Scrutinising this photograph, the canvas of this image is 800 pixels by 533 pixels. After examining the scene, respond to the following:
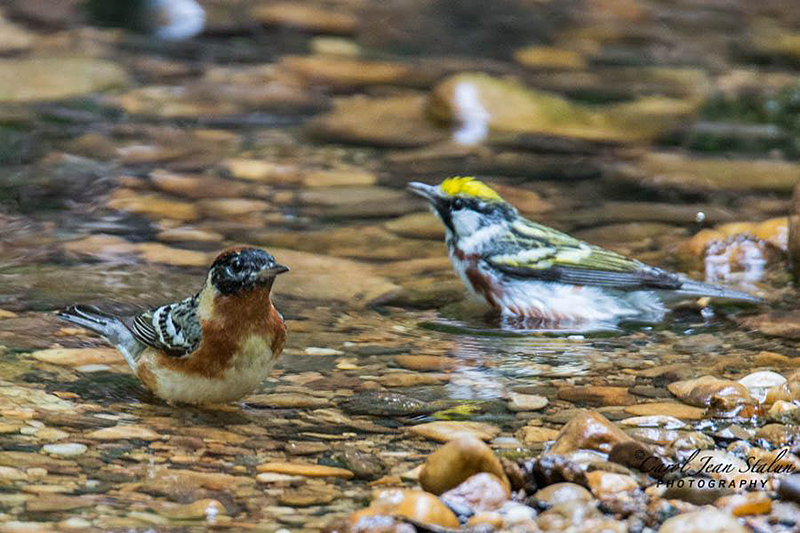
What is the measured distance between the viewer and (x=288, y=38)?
1545 cm

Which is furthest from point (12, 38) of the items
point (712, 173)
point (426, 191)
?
point (712, 173)

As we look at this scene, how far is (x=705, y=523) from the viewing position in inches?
159

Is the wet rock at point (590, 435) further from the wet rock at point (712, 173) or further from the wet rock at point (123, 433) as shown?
the wet rock at point (712, 173)

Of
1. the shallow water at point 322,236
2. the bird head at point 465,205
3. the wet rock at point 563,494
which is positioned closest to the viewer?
the wet rock at point 563,494

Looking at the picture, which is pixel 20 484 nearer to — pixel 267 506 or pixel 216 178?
pixel 267 506

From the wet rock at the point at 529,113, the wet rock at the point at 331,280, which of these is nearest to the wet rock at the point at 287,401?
the wet rock at the point at 331,280

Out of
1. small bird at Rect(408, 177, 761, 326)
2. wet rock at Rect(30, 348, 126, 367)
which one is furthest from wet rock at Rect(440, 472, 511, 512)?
small bird at Rect(408, 177, 761, 326)

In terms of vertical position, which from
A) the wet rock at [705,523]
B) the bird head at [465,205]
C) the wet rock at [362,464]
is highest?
the bird head at [465,205]

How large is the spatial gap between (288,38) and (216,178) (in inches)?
224

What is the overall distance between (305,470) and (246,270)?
89 cm

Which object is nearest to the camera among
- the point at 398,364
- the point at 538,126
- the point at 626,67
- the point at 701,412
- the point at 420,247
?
the point at 701,412

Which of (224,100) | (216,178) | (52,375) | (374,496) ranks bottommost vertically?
(374,496)

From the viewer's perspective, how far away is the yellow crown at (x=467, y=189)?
26.3 feet

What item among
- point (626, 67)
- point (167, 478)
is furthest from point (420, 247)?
point (626, 67)
